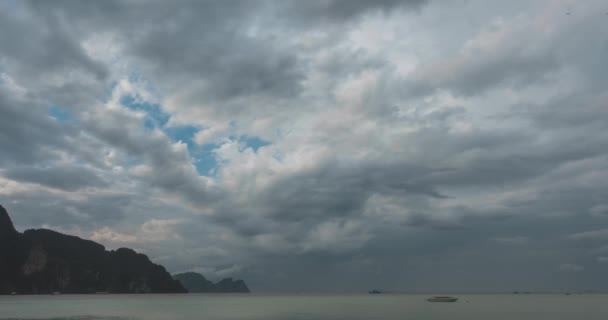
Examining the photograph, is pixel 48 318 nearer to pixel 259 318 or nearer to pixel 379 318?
pixel 259 318

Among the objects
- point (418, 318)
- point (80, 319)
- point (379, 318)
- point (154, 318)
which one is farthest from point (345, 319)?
point (80, 319)

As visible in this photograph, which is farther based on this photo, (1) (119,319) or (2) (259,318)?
(2) (259,318)

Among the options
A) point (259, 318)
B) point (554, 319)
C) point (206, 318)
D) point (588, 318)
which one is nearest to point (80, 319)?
point (206, 318)

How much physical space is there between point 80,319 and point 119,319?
8815 millimetres

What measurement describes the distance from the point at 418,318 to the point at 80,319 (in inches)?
3353

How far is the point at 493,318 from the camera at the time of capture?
115875 millimetres

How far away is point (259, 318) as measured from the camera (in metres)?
111

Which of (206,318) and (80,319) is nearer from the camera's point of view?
(80,319)

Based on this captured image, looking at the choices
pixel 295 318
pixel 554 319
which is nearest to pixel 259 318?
pixel 295 318

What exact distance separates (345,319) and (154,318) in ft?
166

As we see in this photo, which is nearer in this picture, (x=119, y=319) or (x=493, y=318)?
(x=119, y=319)

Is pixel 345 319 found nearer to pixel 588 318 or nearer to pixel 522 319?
pixel 522 319

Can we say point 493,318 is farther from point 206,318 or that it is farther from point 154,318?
point 154,318

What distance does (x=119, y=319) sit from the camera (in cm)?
10406
